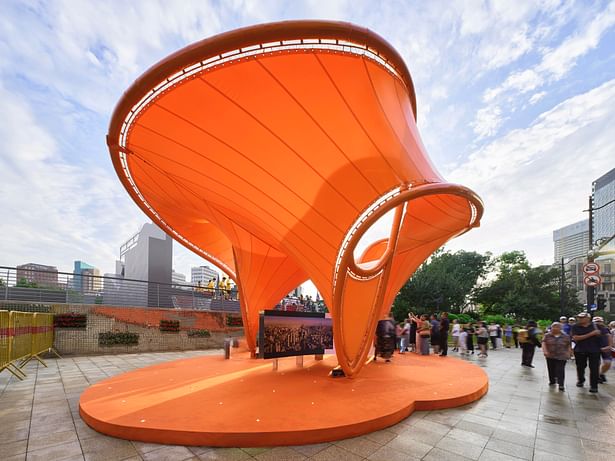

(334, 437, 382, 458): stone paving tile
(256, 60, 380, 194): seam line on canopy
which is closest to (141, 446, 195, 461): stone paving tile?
(334, 437, 382, 458): stone paving tile

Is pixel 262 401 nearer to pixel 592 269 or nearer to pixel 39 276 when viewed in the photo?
pixel 39 276

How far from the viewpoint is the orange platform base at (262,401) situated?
14.3ft

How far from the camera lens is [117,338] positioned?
45.1ft

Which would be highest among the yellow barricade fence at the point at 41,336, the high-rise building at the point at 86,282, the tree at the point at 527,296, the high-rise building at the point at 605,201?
the high-rise building at the point at 605,201

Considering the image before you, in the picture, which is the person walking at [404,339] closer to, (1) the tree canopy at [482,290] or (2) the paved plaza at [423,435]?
(2) the paved plaza at [423,435]

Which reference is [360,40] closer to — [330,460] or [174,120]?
[174,120]

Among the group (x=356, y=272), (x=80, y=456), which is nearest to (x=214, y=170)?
(x=356, y=272)

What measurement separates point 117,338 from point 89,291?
2.41 meters

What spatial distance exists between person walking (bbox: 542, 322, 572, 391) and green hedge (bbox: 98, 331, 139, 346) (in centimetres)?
1400

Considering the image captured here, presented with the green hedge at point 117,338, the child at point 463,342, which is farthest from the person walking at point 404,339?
the green hedge at point 117,338

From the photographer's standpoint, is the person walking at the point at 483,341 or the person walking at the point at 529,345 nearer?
the person walking at the point at 529,345

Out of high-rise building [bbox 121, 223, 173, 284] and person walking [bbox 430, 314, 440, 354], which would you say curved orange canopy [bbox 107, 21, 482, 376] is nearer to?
person walking [bbox 430, 314, 440, 354]

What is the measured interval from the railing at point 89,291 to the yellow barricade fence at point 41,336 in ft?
6.87

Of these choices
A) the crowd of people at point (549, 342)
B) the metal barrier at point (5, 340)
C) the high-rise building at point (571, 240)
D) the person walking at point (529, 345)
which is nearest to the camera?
the crowd of people at point (549, 342)
